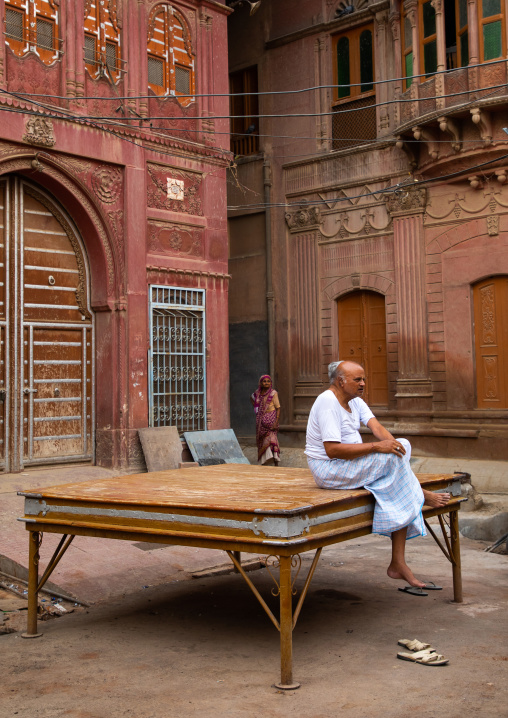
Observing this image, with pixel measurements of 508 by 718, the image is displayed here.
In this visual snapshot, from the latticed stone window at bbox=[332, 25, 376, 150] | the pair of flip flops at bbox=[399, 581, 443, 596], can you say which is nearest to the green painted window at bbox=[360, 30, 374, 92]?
the latticed stone window at bbox=[332, 25, 376, 150]

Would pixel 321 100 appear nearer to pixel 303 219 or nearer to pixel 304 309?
pixel 303 219

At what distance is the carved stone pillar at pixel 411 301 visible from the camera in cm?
1396

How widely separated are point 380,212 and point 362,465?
34.4 feet

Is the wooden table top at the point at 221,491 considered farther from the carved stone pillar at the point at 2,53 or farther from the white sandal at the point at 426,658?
the carved stone pillar at the point at 2,53

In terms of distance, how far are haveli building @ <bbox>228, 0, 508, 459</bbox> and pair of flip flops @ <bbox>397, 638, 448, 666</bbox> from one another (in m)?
8.64

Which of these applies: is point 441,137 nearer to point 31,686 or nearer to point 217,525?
point 217,525

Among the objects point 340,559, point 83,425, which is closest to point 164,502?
point 340,559

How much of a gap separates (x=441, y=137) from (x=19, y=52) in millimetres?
7039

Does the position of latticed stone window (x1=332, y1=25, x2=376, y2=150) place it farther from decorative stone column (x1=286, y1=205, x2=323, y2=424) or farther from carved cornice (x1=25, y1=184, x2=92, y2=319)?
carved cornice (x1=25, y1=184, x2=92, y2=319)

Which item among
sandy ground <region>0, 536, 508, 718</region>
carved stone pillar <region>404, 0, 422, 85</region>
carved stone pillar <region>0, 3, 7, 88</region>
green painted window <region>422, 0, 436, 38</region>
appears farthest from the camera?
carved stone pillar <region>404, 0, 422, 85</region>

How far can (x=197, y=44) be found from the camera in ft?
43.1

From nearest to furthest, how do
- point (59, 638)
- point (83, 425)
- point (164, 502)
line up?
point (164, 502) → point (59, 638) → point (83, 425)

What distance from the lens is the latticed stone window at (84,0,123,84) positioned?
38.2ft

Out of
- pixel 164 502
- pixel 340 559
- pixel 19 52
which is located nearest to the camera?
pixel 164 502
